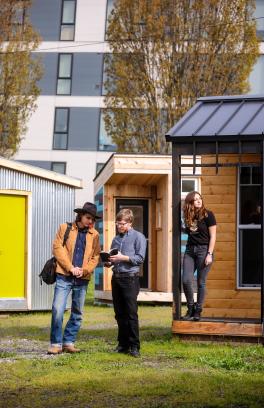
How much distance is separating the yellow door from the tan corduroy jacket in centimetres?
716

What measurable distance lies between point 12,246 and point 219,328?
7.39 metres

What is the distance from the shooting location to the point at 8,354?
1262 cm

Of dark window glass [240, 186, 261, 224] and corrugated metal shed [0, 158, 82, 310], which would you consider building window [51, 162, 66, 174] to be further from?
dark window glass [240, 186, 261, 224]

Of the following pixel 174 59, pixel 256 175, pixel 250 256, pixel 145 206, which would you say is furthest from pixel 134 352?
pixel 174 59

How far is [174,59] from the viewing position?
107 feet

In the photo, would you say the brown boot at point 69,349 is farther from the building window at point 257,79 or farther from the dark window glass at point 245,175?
the building window at point 257,79

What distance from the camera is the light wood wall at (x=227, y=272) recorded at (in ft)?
49.1

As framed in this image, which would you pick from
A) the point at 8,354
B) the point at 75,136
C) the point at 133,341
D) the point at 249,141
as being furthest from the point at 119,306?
the point at 75,136

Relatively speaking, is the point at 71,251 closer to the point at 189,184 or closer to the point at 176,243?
the point at 176,243

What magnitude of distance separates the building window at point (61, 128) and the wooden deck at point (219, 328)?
2747 centimetres

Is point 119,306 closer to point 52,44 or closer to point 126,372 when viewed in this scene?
point 126,372

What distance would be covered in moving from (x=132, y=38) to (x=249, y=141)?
20.4m

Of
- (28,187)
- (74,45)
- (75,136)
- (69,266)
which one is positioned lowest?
(69,266)

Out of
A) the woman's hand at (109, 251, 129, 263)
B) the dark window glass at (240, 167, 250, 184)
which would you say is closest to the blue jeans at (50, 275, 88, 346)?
the woman's hand at (109, 251, 129, 263)
